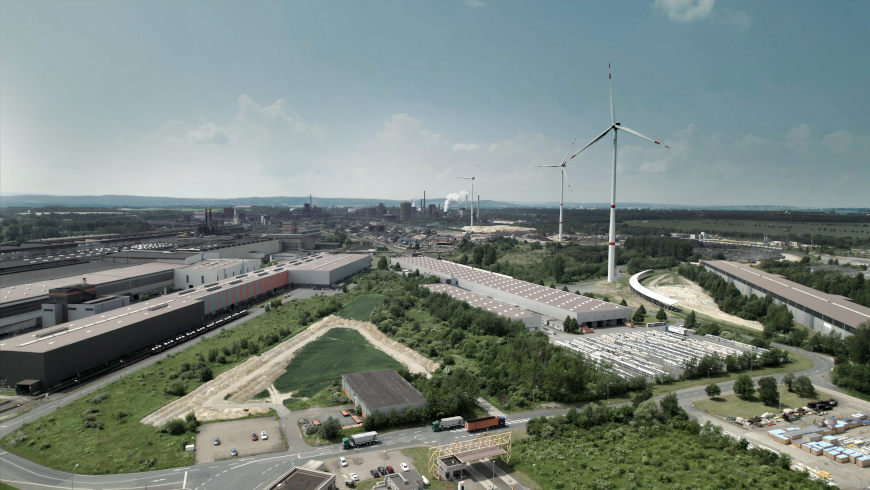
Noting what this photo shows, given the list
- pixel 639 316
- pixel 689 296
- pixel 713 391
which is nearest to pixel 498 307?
pixel 639 316

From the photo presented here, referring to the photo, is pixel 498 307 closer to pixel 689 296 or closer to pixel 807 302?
pixel 689 296

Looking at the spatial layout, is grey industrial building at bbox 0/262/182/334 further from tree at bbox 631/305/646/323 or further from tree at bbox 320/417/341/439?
tree at bbox 631/305/646/323

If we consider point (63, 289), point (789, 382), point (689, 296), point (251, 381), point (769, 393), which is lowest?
point (251, 381)

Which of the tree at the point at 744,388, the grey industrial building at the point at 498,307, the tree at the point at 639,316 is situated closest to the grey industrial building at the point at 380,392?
the grey industrial building at the point at 498,307

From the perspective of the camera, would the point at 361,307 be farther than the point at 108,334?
Yes

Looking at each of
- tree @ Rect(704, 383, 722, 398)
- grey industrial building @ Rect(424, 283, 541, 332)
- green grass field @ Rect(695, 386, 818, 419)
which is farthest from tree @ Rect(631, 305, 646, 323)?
tree @ Rect(704, 383, 722, 398)

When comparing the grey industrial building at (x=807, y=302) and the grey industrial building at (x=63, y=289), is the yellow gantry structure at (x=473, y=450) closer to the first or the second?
the grey industrial building at (x=807, y=302)
